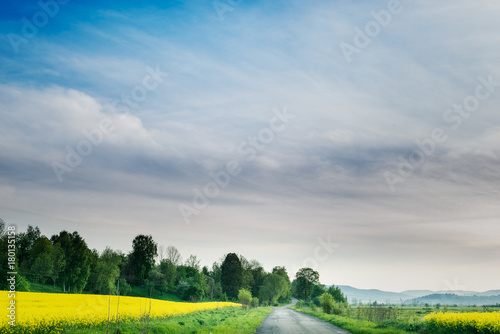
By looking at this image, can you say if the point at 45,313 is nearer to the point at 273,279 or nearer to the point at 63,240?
the point at 63,240

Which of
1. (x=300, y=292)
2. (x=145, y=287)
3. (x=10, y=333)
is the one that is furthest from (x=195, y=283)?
(x=10, y=333)

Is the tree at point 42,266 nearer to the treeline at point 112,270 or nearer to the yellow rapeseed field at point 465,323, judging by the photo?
the treeline at point 112,270

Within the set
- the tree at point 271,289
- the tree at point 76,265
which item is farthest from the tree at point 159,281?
the tree at point 271,289

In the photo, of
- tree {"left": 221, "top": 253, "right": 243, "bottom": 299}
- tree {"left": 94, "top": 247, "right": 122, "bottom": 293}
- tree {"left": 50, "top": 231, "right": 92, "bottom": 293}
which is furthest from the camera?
tree {"left": 221, "top": 253, "right": 243, "bottom": 299}

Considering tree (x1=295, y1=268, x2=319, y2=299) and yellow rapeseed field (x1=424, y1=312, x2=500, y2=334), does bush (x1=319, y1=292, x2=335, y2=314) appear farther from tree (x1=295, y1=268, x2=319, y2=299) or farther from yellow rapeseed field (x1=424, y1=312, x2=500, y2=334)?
tree (x1=295, y1=268, x2=319, y2=299)

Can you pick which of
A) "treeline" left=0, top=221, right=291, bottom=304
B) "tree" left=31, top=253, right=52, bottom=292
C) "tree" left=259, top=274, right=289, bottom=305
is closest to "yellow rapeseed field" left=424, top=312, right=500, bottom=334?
"treeline" left=0, top=221, right=291, bottom=304

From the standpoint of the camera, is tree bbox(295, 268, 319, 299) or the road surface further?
tree bbox(295, 268, 319, 299)

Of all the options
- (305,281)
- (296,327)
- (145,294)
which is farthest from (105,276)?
(305,281)

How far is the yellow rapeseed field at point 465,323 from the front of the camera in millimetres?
21953

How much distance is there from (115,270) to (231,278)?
A: 34.7m

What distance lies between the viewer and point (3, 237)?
70.8 metres

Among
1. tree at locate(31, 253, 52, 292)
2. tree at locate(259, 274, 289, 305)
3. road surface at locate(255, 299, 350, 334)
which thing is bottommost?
tree at locate(259, 274, 289, 305)

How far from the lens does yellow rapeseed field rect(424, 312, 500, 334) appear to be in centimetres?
2195

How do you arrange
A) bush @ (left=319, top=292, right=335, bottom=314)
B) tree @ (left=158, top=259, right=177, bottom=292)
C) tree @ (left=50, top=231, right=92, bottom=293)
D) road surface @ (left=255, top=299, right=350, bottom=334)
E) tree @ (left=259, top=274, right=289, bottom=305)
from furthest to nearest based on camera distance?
tree @ (left=259, top=274, right=289, bottom=305) < tree @ (left=158, top=259, right=177, bottom=292) < tree @ (left=50, top=231, right=92, bottom=293) < bush @ (left=319, top=292, right=335, bottom=314) < road surface @ (left=255, top=299, right=350, bottom=334)
